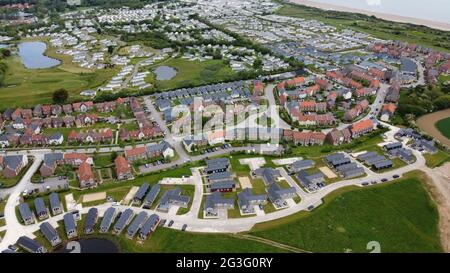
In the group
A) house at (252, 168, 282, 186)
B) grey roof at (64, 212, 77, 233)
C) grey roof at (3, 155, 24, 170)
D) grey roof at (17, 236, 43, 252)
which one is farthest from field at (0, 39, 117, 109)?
house at (252, 168, 282, 186)

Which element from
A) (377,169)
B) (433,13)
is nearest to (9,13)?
(377,169)

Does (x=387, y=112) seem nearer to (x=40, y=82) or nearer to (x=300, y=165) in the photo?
(x=300, y=165)

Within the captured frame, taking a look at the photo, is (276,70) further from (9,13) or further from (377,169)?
(9,13)

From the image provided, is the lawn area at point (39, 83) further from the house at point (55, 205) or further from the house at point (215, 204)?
the house at point (215, 204)

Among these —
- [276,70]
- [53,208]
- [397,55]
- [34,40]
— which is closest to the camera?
[53,208]

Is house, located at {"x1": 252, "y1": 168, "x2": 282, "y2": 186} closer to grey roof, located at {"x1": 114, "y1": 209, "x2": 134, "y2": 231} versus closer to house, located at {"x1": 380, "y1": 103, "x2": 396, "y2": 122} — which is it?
grey roof, located at {"x1": 114, "y1": 209, "x2": 134, "y2": 231}
